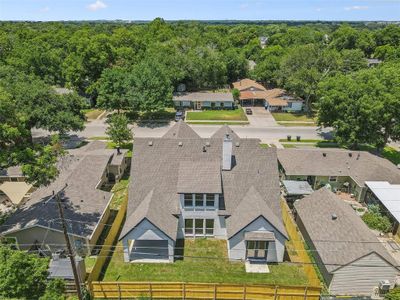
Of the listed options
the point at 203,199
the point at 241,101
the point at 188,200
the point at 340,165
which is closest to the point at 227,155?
the point at 203,199

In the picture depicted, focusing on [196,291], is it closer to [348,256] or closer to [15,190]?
[348,256]

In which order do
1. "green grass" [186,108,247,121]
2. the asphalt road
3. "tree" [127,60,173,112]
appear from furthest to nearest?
"green grass" [186,108,247,121]
"tree" [127,60,173,112]
the asphalt road

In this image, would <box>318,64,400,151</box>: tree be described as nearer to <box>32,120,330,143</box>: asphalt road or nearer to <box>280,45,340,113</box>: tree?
<box>32,120,330,143</box>: asphalt road

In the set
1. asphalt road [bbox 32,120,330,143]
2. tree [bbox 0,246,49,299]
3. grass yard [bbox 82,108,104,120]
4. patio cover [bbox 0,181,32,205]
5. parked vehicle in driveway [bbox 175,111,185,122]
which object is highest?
tree [bbox 0,246,49,299]

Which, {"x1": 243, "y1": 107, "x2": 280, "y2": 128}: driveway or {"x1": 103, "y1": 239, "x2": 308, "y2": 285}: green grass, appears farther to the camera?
{"x1": 243, "y1": 107, "x2": 280, "y2": 128}: driveway

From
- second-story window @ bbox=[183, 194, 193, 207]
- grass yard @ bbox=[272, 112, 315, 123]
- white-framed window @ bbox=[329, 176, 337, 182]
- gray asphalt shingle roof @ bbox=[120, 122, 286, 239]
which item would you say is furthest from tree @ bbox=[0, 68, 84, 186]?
grass yard @ bbox=[272, 112, 315, 123]

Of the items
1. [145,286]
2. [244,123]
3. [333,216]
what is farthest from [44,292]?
[244,123]
